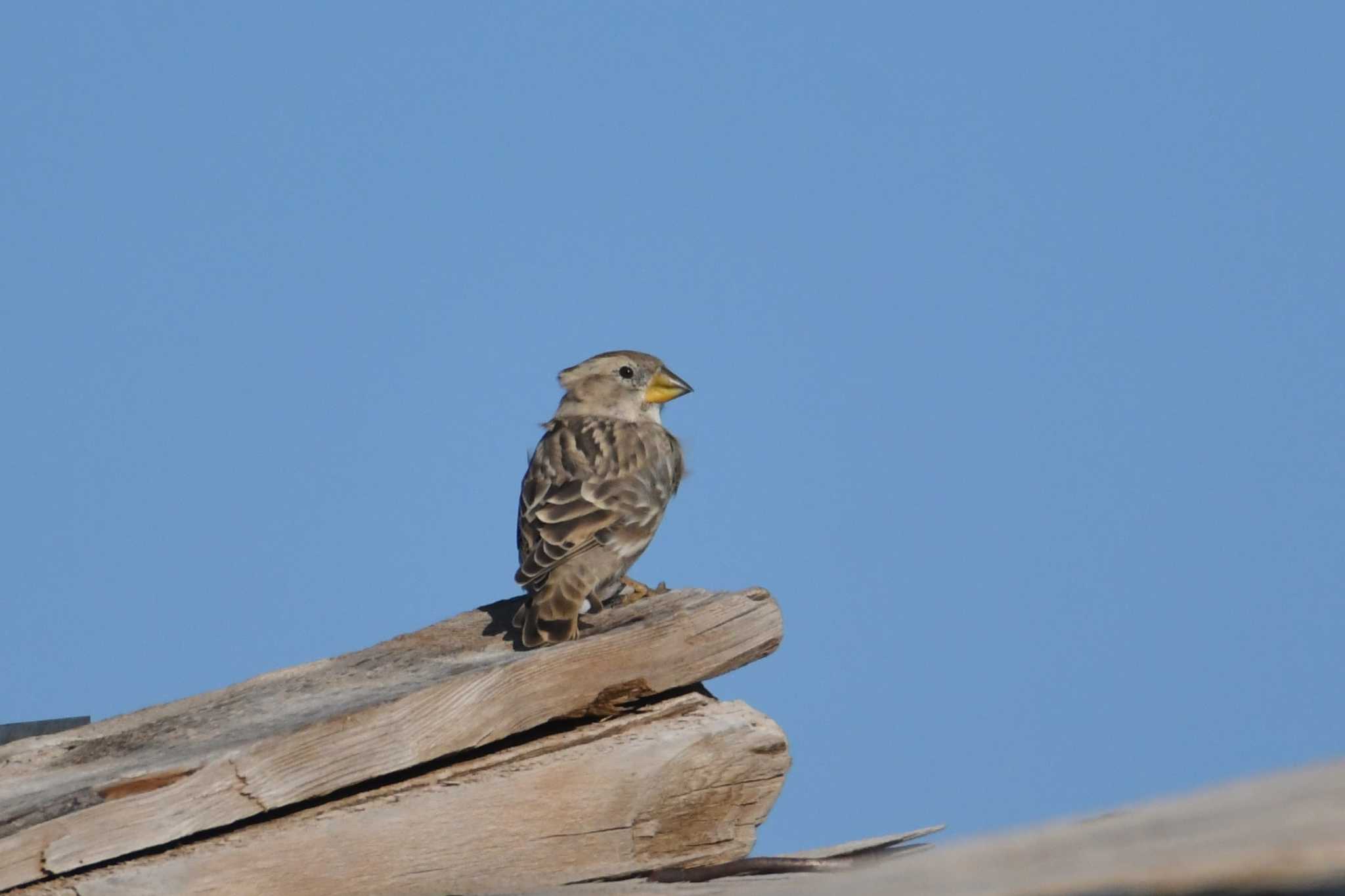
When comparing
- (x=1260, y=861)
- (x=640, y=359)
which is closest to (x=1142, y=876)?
(x=1260, y=861)

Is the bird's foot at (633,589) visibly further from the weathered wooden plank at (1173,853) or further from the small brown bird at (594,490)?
the weathered wooden plank at (1173,853)

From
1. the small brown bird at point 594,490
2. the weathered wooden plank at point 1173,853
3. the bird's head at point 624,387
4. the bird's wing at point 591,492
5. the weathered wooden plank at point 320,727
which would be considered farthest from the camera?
the bird's head at point 624,387

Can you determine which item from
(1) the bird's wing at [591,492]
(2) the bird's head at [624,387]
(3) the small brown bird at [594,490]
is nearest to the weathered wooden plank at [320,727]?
(3) the small brown bird at [594,490]

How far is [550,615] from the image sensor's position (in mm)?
4777

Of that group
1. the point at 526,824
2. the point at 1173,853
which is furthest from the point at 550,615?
Answer: the point at 1173,853

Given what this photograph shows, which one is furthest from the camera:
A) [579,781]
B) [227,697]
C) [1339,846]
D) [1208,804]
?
[227,697]

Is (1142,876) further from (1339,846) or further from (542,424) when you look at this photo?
(542,424)

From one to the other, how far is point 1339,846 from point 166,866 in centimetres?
304

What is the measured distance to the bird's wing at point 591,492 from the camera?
5520 mm

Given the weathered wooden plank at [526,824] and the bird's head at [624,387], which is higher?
the bird's head at [624,387]

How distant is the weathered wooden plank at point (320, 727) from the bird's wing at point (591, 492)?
0.70 metres

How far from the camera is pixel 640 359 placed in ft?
22.0

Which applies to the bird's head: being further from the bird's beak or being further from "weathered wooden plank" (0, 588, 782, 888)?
"weathered wooden plank" (0, 588, 782, 888)

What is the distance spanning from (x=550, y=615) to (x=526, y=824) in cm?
103
